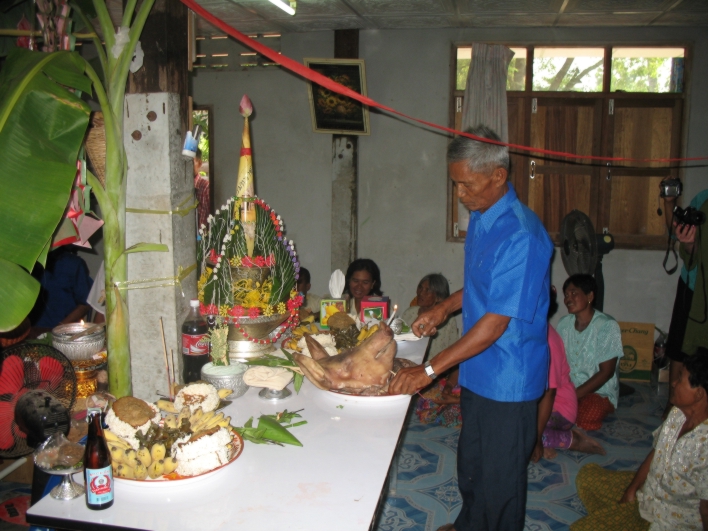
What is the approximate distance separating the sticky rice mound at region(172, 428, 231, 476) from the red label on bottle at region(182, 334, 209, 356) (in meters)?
0.85

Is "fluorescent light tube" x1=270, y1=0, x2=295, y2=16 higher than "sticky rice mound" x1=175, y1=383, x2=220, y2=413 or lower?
higher

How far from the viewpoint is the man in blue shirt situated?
2314mm

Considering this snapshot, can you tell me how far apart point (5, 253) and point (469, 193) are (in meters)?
1.65

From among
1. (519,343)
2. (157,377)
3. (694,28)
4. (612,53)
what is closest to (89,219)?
(157,377)

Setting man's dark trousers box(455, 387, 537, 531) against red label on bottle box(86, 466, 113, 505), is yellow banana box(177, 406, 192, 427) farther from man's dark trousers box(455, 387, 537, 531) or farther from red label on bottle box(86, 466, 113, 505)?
man's dark trousers box(455, 387, 537, 531)

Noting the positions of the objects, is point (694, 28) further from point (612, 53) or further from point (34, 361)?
point (34, 361)

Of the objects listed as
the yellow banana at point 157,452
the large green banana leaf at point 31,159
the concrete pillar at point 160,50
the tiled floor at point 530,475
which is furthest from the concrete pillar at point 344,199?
the yellow banana at point 157,452

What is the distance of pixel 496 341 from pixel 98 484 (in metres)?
1.51

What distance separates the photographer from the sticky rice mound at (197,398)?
205 centimetres

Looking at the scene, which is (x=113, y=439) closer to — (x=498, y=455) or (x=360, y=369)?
(x=360, y=369)

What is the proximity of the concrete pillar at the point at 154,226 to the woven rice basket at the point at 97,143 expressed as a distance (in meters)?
0.13

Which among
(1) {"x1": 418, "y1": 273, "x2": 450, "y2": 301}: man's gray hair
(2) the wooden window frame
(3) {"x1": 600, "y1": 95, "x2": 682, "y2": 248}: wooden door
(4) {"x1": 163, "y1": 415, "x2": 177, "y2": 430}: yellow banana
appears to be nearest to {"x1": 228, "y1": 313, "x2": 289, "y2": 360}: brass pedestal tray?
(4) {"x1": 163, "y1": 415, "x2": 177, "y2": 430}: yellow banana

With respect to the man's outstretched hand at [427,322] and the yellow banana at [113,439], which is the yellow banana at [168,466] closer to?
the yellow banana at [113,439]

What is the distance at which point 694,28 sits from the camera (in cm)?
587
